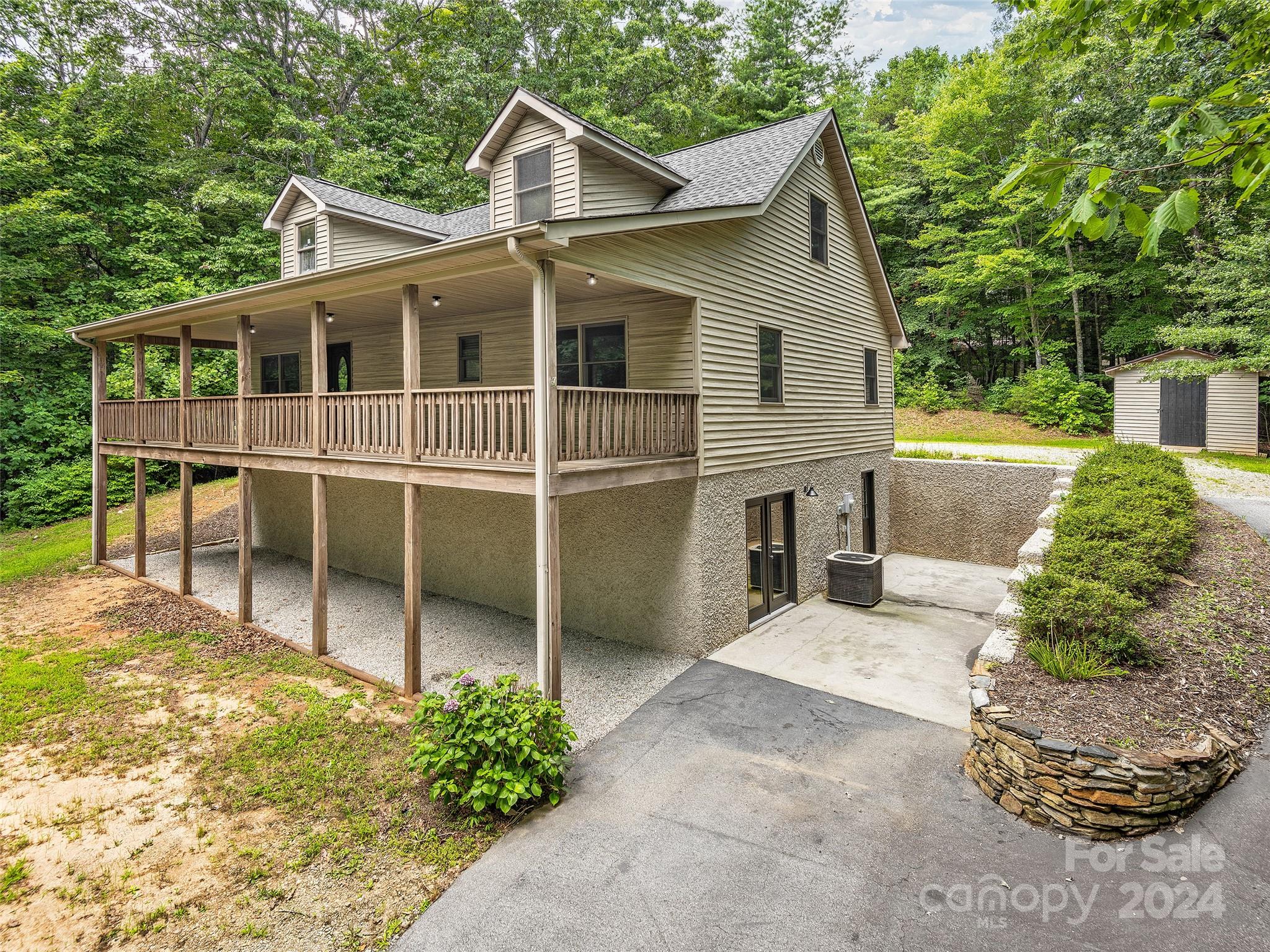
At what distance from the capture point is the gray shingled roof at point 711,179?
360 inches

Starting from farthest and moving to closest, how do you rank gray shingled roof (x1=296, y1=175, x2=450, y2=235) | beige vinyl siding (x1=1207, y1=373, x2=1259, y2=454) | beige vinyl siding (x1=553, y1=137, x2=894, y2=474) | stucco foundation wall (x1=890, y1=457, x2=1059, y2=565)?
beige vinyl siding (x1=1207, y1=373, x2=1259, y2=454) < stucco foundation wall (x1=890, y1=457, x2=1059, y2=565) < gray shingled roof (x1=296, y1=175, x2=450, y2=235) < beige vinyl siding (x1=553, y1=137, x2=894, y2=474)

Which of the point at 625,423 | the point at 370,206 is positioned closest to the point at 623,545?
the point at 625,423

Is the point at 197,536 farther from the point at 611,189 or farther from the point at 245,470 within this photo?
the point at 611,189

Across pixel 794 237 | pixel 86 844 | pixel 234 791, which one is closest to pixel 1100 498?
pixel 794 237

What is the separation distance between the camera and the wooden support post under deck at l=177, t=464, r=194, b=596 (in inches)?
429

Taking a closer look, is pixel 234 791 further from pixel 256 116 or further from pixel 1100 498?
pixel 256 116

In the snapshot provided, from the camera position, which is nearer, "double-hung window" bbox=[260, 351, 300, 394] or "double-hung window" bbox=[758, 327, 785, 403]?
"double-hung window" bbox=[758, 327, 785, 403]

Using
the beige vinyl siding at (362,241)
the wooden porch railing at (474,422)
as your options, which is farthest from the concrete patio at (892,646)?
the beige vinyl siding at (362,241)

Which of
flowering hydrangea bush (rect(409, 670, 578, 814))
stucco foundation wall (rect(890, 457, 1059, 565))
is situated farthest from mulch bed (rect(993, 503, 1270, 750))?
stucco foundation wall (rect(890, 457, 1059, 565))

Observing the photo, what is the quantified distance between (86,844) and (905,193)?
101 feet

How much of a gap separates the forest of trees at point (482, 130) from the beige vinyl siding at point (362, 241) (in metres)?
9.21

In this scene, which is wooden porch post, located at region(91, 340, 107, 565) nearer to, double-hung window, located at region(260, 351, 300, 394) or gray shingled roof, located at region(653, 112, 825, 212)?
double-hung window, located at region(260, 351, 300, 394)

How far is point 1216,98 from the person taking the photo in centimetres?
261

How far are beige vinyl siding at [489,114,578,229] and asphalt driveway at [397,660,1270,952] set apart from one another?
23.3ft
